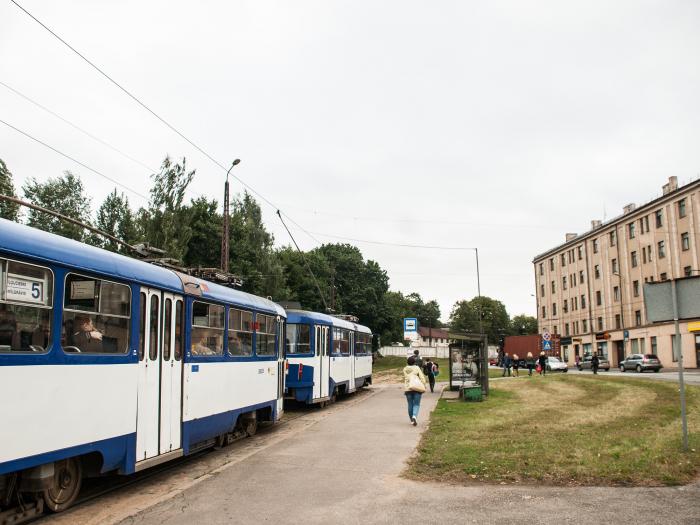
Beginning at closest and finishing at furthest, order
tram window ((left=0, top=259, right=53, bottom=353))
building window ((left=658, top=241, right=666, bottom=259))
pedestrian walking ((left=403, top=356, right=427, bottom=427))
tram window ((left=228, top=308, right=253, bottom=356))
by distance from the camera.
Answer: tram window ((left=0, top=259, right=53, bottom=353))
tram window ((left=228, top=308, right=253, bottom=356))
pedestrian walking ((left=403, top=356, right=427, bottom=427))
building window ((left=658, top=241, right=666, bottom=259))

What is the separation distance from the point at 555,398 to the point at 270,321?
11.8 m

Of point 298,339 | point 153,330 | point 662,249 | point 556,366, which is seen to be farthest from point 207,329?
point 662,249

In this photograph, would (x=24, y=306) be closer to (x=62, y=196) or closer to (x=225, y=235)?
(x=225, y=235)

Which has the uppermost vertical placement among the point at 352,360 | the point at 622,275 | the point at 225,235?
the point at 622,275

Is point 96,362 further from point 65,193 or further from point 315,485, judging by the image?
point 65,193

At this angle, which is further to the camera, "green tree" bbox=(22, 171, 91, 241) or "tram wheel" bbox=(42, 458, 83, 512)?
"green tree" bbox=(22, 171, 91, 241)

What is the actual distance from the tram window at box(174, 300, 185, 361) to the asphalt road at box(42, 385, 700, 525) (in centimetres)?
177

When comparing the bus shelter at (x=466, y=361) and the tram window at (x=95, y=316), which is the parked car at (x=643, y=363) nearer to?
the bus shelter at (x=466, y=361)

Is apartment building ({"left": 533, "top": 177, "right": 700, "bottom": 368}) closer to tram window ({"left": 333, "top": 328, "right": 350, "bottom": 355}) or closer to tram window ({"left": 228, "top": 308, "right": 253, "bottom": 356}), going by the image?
tram window ({"left": 333, "top": 328, "right": 350, "bottom": 355})

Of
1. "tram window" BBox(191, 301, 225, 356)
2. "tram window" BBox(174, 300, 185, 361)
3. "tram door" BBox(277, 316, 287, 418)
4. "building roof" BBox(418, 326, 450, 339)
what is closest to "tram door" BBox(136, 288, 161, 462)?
"tram window" BBox(174, 300, 185, 361)

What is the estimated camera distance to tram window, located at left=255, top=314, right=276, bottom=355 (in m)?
13.1

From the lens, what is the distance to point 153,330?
8.62 meters

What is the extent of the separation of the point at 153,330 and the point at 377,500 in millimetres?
3656

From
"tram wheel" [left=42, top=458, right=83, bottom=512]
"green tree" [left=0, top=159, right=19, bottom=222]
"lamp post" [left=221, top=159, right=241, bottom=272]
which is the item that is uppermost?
"green tree" [left=0, top=159, right=19, bottom=222]
